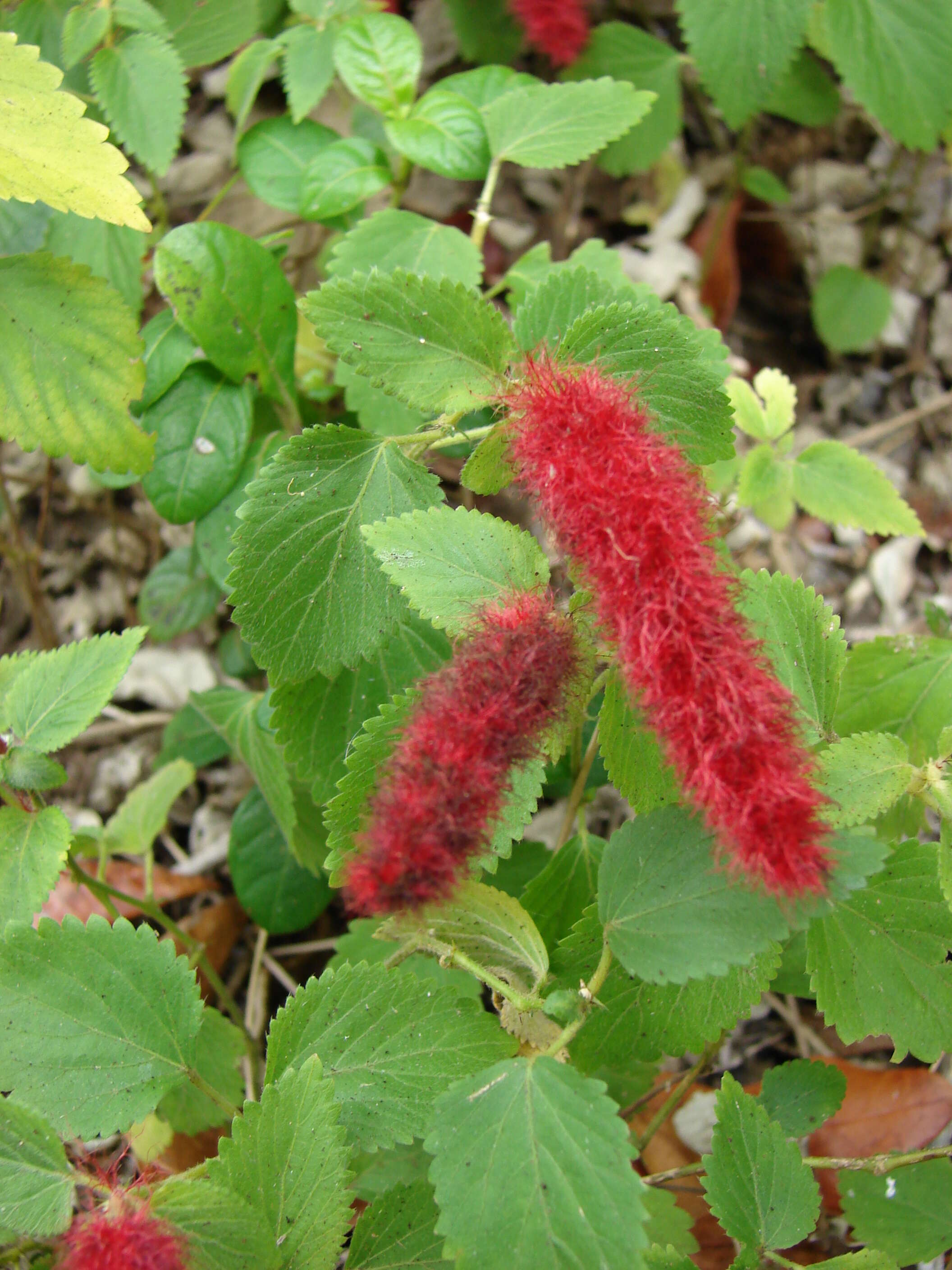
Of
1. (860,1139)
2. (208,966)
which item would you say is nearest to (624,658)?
(208,966)

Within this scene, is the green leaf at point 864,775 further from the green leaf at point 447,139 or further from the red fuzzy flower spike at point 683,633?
the green leaf at point 447,139

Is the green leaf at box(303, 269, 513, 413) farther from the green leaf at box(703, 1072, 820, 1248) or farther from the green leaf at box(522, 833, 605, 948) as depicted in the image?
the green leaf at box(703, 1072, 820, 1248)

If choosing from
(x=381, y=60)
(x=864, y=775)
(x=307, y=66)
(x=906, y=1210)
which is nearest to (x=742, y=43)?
(x=381, y=60)

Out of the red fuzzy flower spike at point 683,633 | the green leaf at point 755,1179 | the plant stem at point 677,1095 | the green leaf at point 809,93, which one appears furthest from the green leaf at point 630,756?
the green leaf at point 809,93

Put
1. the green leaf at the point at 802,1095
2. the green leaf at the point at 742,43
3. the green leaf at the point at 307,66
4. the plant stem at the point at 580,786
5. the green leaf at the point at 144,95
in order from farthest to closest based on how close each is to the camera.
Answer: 1. the green leaf at the point at 742,43
2. the green leaf at the point at 307,66
3. the green leaf at the point at 144,95
4. the plant stem at the point at 580,786
5. the green leaf at the point at 802,1095

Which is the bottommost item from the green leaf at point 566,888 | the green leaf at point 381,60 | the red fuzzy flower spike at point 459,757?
the green leaf at point 566,888

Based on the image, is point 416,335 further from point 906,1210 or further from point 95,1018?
point 906,1210

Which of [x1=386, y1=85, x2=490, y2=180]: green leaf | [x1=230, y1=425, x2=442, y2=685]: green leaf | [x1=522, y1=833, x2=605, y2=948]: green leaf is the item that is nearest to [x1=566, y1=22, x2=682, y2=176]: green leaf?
[x1=386, y1=85, x2=490, y2=180]: green leaf
